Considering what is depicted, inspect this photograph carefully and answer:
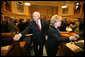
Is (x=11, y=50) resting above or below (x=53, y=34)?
below

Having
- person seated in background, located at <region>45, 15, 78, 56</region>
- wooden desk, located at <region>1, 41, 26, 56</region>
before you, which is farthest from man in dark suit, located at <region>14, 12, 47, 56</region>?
wooden desk, located at <region>1, 41, 26, 56</region>

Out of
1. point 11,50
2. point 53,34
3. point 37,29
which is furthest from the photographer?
point 37,29

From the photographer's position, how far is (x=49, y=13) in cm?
824

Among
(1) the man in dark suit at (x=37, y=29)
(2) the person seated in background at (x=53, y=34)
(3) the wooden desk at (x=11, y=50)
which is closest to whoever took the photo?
(3) the wooden desk at (x=11, y=50)

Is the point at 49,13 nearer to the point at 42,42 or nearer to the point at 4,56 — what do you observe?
the point at 42,42

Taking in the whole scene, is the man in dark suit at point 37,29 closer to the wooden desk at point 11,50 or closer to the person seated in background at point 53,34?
the person seated in background at point 53,34

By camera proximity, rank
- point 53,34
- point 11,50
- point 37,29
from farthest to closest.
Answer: point 37,29
point 53,34
point 11,50

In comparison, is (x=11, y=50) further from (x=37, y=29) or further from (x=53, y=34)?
(x=37, y=29)

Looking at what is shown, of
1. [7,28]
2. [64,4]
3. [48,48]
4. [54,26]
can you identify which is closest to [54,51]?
[48,48]

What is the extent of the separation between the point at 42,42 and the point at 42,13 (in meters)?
6.73

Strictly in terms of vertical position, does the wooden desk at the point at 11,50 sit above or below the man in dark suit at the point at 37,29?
below

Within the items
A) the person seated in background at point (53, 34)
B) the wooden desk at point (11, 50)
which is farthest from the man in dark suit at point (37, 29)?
the wooden desk at point (11, 50)

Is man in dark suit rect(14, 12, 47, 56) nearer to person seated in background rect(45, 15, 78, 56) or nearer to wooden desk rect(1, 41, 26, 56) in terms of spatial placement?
person seated in background rect(45, 15, 78, 56)

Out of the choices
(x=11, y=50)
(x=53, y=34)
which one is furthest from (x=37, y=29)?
(x=11, y=50)
